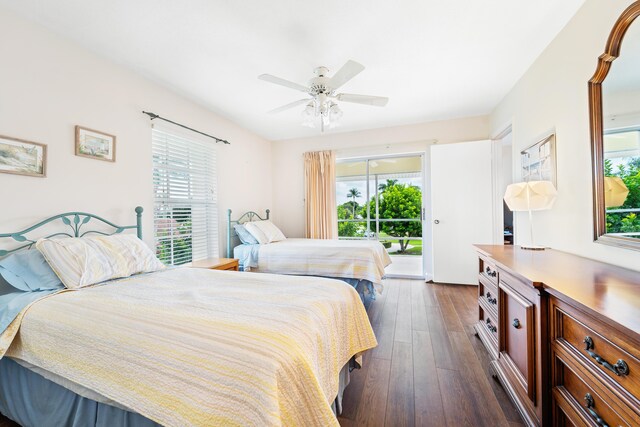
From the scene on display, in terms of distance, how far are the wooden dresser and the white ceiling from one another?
68.7 inches

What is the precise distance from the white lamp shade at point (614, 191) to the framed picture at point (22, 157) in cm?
366

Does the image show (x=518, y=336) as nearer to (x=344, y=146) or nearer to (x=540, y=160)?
(x=540, y=160)

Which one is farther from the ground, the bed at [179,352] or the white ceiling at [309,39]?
the white ceiling at [309,39]

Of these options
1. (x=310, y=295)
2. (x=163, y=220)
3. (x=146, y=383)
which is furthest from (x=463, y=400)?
(x=163, y=220)

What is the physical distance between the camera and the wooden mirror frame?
137 cm

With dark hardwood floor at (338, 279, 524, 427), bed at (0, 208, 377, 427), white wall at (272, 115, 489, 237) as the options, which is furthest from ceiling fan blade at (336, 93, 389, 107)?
dark hardwood floor at (338, 279, 524, 427)

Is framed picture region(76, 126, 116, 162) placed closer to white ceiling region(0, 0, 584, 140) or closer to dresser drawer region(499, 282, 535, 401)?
white ceiling region(0, 0, 584, 140)

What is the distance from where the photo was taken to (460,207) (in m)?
3.86

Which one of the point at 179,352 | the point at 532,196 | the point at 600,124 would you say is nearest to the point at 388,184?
the point at 532,196

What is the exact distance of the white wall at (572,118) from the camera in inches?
60.7

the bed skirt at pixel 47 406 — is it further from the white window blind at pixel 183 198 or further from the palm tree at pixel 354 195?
the palm tree at pixel 354 195

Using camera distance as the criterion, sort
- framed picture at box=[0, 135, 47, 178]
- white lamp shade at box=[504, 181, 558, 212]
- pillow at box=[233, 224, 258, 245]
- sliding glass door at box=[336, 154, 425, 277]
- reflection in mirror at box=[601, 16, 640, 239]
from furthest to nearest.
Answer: sliding glass door at box=[336, 154, 425, 277] → pillow at box=[233, 224, 258, 245] → white lamp shade at box=[504, 181, 558, 212] → framed picture at box=[0, 135, 47, 178] → reflection in mirror at box=[601, 16, 640, 239]

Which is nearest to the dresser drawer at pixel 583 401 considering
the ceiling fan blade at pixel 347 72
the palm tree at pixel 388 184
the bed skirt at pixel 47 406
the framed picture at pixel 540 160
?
the bed skirt at pixel 47 406

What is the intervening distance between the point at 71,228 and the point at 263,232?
2.10 meters
